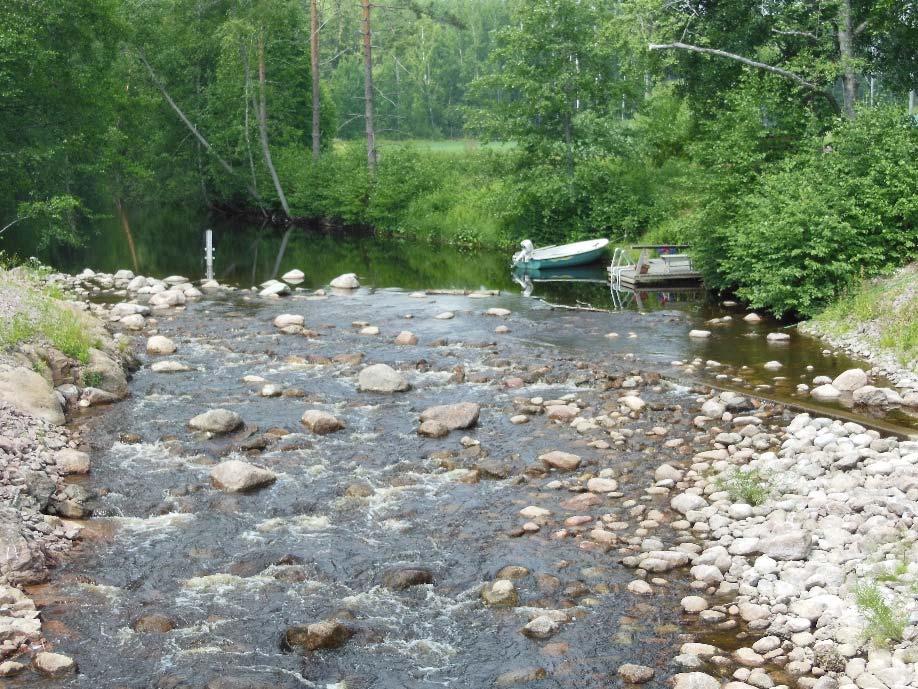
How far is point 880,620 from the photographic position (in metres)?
7.36

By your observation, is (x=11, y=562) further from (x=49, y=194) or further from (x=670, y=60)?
(x=49, y=194)

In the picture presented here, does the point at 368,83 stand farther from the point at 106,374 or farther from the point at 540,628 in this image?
the point at 540,628

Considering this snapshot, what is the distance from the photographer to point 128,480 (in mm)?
11477

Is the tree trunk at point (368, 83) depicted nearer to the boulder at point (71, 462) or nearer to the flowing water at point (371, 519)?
the flowing water at point (371, 519)

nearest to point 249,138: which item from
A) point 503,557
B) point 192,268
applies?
point 192,268

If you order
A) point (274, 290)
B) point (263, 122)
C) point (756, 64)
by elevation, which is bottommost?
point (274, 290)

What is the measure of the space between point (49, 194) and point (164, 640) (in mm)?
25211

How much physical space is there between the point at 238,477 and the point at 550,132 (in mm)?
23468

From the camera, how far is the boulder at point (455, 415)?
1335 cm

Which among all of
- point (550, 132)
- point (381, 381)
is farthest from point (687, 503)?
point (550, 132)

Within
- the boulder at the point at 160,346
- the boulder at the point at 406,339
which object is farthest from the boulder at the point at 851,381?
the boulder at the point at 160,346

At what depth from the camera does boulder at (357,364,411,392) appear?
15.2 meters

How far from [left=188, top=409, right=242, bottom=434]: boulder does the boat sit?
17.7 m

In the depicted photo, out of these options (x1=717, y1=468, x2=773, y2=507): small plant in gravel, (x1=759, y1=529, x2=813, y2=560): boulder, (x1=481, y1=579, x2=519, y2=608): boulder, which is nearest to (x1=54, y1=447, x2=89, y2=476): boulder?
(x1=481, y1=579, x2=519, y2=608): boulder
